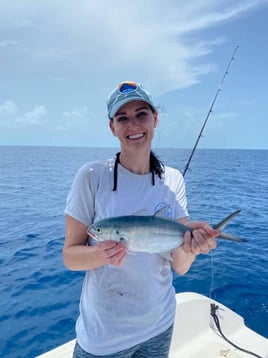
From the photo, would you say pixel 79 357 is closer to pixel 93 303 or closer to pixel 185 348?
pixel 93 303

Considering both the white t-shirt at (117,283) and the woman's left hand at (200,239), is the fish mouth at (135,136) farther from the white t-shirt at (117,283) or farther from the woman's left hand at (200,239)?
the woman's left hand at (200,239)

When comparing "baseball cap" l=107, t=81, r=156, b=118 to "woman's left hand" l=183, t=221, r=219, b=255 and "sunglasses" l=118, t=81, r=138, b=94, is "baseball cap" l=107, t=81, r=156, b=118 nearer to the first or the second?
"sunglasses" l=118, t=81, r=138, b=94

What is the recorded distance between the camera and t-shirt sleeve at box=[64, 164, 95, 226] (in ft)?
5.54

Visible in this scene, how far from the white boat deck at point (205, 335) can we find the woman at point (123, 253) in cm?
185

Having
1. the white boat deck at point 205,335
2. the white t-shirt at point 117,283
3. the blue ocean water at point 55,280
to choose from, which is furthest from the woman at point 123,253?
the blue ocean water at point 55,280

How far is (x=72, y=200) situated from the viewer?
1.70m

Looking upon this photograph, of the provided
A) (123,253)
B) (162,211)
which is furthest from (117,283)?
(162,211)

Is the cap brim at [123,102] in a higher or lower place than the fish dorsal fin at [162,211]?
higher

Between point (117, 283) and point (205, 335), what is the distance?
2649 mm

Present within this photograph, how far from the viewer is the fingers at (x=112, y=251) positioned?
60.6 inches

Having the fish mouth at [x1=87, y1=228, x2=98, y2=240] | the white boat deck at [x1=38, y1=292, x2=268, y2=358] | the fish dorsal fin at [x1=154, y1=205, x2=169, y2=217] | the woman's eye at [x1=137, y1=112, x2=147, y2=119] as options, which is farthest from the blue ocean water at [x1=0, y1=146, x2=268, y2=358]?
the fish mouth at [x1=87, y1=228, x2=98, y2=240]

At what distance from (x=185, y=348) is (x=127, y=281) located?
2.44 m

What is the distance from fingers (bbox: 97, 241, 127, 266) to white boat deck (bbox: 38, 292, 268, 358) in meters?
2.44

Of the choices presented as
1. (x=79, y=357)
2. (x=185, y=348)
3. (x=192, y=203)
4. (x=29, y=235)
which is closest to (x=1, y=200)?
(x=29, y=235)
